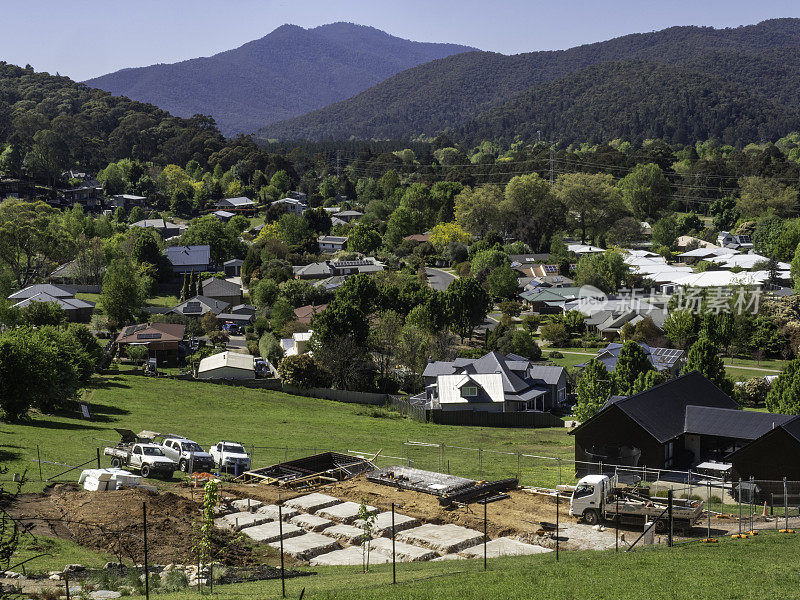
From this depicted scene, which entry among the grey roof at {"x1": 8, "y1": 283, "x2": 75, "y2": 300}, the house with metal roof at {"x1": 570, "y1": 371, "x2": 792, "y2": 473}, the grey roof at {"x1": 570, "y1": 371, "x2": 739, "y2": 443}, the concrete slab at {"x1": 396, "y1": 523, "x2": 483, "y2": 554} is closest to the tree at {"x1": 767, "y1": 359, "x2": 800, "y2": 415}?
the grey roof at {"x1": 570, "y1": 371, "x2": 739, "y2": 443}

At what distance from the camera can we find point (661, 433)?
111ft

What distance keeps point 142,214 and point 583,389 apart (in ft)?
331

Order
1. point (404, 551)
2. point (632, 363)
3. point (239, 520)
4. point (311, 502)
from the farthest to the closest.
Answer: point (632, 363), point (311, 502), point (239, 520), point (404, 551)

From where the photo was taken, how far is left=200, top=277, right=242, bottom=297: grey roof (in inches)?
3319

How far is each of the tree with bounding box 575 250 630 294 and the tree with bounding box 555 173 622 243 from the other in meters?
26.1

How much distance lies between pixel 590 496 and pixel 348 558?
24.2 ft

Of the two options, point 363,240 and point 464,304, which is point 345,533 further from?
point 363,240

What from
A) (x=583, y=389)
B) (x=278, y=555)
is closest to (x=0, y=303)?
(x=583, y=389)

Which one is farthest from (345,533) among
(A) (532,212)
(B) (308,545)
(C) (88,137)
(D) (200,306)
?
(C) (88,137)

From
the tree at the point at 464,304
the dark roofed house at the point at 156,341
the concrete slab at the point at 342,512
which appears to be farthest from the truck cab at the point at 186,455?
the tree at the point at 464,304

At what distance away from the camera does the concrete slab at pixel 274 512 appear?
79.7 feet

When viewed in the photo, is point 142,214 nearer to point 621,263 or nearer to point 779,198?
point 621,263

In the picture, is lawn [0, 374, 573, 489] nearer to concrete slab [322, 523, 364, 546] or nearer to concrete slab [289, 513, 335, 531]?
concrete slab [289, 513, 335, 531]

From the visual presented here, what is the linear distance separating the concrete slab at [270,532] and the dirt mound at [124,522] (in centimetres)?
73
